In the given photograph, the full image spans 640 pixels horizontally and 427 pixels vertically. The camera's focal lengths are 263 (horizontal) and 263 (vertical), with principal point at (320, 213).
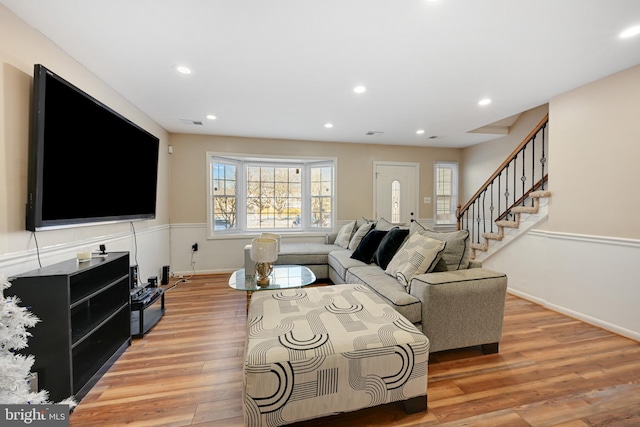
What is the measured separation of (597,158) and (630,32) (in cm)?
115

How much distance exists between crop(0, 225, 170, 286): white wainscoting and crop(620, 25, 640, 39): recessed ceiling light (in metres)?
4.30

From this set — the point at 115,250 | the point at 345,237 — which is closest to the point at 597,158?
the point at 345,237

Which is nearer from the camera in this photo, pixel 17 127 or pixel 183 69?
pixel 17 127

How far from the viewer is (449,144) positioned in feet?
17.3

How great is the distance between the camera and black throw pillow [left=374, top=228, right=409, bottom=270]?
9.20ft

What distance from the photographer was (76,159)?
1.94 metres

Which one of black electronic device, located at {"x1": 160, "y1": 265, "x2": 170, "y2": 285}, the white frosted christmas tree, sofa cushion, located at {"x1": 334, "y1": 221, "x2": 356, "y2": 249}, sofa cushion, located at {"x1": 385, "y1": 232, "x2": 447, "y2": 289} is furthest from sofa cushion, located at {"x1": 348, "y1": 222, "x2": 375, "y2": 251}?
the white frosted christmas tree

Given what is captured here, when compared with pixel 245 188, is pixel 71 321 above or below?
below

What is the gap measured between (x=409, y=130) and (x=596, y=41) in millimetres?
2388

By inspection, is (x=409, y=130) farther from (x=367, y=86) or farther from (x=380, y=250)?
(x=380, y=250)

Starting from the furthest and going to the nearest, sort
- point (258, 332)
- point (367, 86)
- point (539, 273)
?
1. point (539, 273)
2. point (367, 86)
3. point (258, 332)

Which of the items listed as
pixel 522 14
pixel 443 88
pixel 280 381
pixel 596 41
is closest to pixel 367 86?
pixel 443 88

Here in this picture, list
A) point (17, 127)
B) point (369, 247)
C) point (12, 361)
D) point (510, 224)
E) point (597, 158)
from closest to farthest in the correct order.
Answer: point (12, 361)
point (17, 127)
point (597, 158)
point (369, 247)
point (510, 224)

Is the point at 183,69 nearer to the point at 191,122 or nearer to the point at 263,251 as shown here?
the point at 191,122
